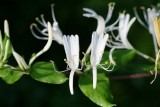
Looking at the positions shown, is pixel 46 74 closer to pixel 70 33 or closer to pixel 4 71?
pixel 4 71

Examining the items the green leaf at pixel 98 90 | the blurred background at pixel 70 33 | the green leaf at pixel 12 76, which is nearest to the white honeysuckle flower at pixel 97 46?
the green leaf at pixel 98 90

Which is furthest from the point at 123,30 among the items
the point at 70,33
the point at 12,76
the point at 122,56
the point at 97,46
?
the point at 70,33

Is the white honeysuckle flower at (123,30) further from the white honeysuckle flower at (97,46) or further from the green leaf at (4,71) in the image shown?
the green leaf at (4,71)

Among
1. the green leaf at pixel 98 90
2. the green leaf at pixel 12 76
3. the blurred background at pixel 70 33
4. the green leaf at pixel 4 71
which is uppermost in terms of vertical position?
Result: the green leaf at pixel 4 71

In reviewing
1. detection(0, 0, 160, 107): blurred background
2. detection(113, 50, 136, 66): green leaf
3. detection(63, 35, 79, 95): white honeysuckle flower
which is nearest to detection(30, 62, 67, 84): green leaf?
detection(63, 35, 79, 95): white honeysuckle flower

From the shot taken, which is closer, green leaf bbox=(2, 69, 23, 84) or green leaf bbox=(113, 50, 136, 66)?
green leaf bbox=(2, 69, 23, 84)

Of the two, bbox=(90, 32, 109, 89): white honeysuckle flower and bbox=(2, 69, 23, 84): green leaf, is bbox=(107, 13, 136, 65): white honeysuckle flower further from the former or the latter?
bbox=(2, 69, 23, 84): green leaf
